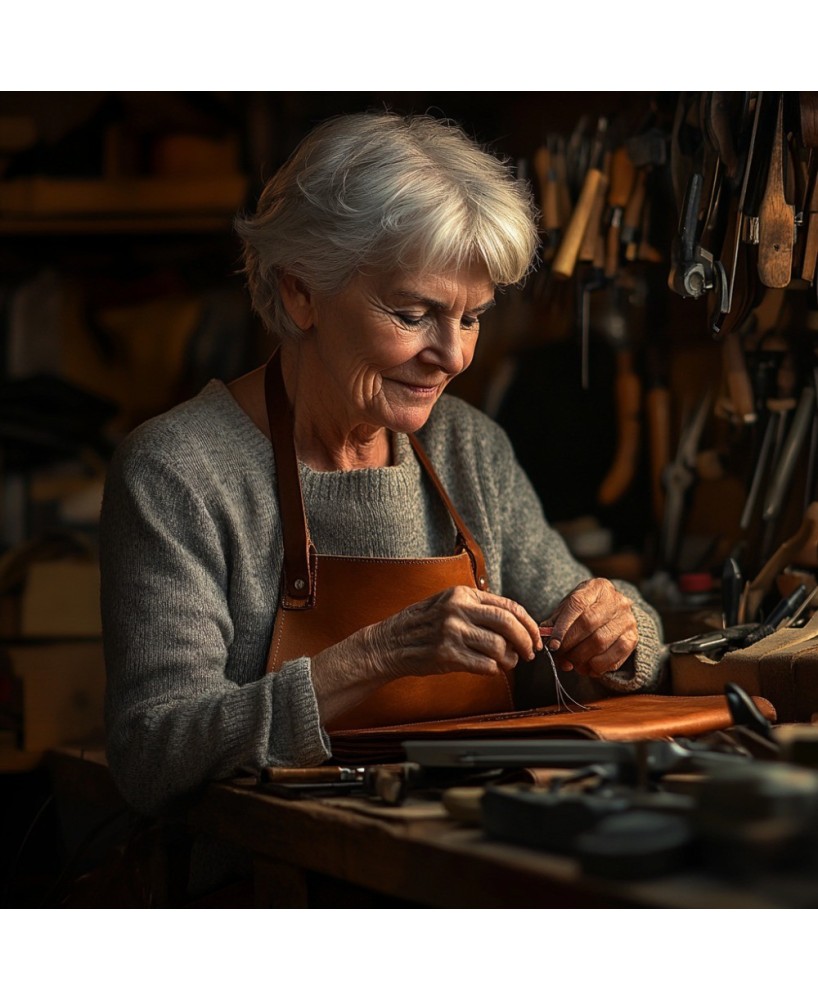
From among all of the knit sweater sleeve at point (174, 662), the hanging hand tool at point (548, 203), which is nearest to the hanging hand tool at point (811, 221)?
the hanging hand tool at point (548, 203)

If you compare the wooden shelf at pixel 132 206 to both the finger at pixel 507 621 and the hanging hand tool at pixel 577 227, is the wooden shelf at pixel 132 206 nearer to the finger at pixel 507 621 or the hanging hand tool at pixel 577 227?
the hanging hand tool at pixel 577 227

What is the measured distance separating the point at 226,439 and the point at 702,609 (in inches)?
43.4

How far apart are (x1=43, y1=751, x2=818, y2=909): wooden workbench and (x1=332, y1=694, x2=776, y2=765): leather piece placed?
16 centimetres

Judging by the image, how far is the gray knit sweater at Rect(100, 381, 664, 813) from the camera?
59.5 inches

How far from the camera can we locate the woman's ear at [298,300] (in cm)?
183

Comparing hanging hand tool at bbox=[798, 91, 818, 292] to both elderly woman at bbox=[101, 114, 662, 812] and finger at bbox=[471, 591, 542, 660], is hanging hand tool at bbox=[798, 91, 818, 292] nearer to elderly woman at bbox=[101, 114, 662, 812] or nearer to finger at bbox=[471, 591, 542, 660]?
elderly woman at bbox=[101, 114, 662, 812]

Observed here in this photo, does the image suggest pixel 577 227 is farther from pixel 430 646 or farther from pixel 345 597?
pixel 430 646

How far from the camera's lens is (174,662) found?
1555 millimetres

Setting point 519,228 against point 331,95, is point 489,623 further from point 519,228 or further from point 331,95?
point 331,95

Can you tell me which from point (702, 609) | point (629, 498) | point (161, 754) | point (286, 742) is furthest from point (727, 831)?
point (629, 498)

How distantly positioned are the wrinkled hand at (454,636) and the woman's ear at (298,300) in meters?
0.52

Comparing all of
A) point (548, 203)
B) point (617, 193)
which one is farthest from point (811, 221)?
point (548, 203)

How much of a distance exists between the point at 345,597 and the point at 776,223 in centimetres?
85

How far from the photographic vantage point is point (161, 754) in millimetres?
1522
